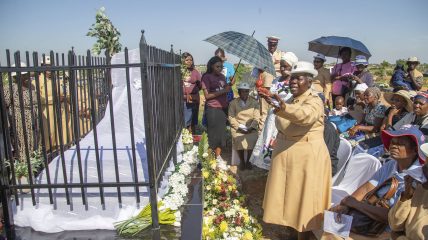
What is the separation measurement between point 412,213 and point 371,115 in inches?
134

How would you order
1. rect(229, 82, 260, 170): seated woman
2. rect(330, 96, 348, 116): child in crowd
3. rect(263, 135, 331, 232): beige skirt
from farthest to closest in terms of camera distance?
rect(330, 96, 348, 116): child in crowd
rect(229, 82, 260, 170): seated woman
rect(263, 135, 331, 232): beige skirt

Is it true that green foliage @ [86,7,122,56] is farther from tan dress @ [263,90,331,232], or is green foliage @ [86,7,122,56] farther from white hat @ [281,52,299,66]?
tan dress @ [263,90,331,232]

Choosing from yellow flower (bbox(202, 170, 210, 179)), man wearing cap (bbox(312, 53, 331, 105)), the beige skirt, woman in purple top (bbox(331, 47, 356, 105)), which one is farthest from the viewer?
man wearing cap (bbox(312, 53, 331, 105))

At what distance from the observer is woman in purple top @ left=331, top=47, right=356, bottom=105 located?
6.49m

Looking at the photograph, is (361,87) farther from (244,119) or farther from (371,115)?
(244,119)

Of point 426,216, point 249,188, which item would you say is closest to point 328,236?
point 426,216

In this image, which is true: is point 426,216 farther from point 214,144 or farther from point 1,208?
point 214,144

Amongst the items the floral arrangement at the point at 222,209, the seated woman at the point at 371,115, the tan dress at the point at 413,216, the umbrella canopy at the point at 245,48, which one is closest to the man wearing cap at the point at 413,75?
the seated woman at the point at 371,115

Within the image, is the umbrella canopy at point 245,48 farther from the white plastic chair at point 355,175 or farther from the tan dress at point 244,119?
the white plastic chair at point 355,175

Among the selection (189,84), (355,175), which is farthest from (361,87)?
(189,84)

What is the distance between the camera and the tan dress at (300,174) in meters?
3.10

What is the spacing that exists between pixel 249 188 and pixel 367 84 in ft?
10.3

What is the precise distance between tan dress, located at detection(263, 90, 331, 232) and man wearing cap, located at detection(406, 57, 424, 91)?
204 inches

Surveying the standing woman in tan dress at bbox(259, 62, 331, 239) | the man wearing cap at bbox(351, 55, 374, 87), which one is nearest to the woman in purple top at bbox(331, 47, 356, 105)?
the man wearing cap at bbox(351, 55, 374, 87)
